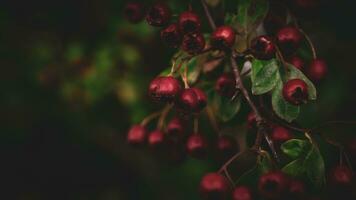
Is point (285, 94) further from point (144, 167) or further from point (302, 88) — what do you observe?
point (144, 167)

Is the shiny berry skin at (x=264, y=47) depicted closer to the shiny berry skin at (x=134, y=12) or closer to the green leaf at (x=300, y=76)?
the green leaf at (x=300, y=76)

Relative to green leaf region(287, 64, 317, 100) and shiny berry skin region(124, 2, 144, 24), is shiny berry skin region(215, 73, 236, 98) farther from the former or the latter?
shiny berry skin region(124, 2, 144, 24)

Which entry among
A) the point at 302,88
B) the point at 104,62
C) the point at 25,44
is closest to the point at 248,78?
the point at 302,88

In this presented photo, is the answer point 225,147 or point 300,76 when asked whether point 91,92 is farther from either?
point 300,76

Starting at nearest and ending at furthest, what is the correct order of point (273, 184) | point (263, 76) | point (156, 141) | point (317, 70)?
1. point (273, 184)
2. point (263, 76)
3. point (317, 70)
4. point (156, 141)

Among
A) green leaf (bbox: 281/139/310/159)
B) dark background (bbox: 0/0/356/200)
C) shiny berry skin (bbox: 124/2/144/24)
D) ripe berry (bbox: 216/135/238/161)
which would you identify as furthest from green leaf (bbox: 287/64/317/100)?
dark background (bbox: 0/0/356/200)

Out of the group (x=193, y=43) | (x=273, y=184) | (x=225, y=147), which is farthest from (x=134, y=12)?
(x=273, y=184)
